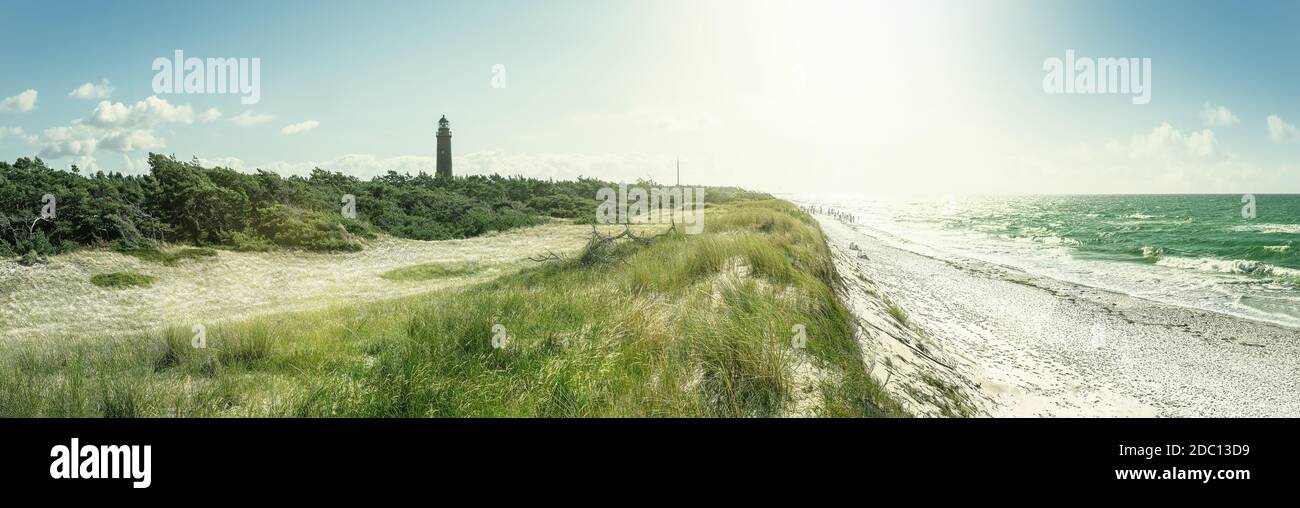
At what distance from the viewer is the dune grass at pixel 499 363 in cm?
398

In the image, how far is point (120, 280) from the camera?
36.4 feet

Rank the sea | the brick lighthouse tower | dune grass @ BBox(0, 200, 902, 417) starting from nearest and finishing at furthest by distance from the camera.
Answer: dune grass @ BBox(0, 200, 902, 417) → the sea → the brick lighthouse tower

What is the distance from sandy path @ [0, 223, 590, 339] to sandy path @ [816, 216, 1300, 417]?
10.5 meters

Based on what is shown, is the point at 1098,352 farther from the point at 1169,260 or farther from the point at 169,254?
the point at 169,254

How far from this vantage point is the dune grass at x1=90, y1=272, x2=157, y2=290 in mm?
10828

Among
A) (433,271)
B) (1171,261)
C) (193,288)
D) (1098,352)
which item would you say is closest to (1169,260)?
(1171,261)

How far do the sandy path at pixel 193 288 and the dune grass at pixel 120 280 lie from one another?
152mm

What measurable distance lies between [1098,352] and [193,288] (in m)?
18.4

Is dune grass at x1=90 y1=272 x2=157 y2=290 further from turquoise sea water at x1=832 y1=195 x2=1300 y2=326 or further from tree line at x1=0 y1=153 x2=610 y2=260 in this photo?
turquoise sea water at x1=832 y1=195 x2=1300 y2=326

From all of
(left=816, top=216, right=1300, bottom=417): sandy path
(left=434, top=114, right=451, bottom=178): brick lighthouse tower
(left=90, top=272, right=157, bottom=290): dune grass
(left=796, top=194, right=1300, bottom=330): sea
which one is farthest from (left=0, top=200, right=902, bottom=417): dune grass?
(left=434, top=114, right=451, bottom=178): brick lighthouse tower

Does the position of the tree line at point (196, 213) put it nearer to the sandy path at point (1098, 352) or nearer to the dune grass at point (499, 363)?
the dune grass at point (499, 363)

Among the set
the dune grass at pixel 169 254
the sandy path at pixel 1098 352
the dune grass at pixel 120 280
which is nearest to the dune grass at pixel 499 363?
the sandy path at pixel 1098 352

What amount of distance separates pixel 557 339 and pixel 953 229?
4889 centimetres
